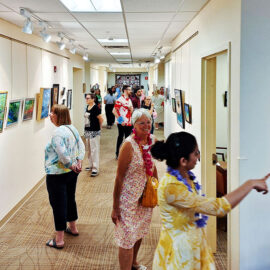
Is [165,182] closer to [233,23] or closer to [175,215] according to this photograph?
[175,215]

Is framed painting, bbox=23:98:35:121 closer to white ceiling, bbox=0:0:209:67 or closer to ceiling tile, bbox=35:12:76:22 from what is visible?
white ceiling, bbox=0:0:209:67

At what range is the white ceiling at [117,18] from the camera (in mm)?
4055

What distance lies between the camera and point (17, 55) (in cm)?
538

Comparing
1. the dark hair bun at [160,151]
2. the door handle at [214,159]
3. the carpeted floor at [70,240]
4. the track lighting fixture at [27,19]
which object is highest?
the track lighting fixture at [27,19]

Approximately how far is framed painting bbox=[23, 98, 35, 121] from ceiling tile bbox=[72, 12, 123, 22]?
5.35 ft

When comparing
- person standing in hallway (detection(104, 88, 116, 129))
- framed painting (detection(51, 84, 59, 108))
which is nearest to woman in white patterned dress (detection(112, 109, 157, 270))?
framed painting (detection(51, 84, 59, 108))

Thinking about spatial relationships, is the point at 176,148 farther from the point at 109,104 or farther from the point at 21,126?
the point at 109,104

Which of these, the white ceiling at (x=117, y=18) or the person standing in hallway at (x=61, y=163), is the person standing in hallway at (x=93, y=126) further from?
the person standing in hallway at (x=61, y=163)

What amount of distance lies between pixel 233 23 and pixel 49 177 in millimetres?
2403

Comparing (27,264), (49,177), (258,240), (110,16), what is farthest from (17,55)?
(258,240)

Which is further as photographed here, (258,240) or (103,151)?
(103,151)

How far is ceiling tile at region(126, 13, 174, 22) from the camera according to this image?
15.5 feet

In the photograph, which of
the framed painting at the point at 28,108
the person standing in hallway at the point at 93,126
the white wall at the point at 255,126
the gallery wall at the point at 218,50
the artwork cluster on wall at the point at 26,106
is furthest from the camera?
the person standing in hallway at the point at 93,126

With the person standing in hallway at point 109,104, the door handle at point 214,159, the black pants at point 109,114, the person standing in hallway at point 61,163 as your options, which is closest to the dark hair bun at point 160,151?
the person standing in hallway at point 61,163
